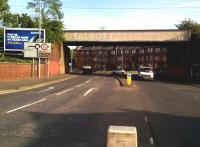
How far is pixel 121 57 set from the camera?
7136 inches

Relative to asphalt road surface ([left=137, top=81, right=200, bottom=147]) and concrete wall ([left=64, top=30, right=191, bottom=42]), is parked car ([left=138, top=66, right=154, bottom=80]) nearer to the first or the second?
concrete wall ([left=64, top=30, right=191, bottom=42])

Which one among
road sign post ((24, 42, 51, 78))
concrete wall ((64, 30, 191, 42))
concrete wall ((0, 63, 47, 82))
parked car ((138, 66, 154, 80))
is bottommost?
parked car ((138, 66, 154, 80))

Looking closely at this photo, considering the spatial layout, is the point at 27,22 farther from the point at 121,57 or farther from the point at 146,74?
the point at 121,57

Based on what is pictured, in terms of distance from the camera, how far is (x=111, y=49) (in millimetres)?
184750

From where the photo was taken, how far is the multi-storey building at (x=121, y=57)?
17123 centimetres

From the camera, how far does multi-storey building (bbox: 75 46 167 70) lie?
171 meters

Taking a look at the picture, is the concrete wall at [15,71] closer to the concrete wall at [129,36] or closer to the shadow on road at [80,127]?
the concrete wall at [129,36]

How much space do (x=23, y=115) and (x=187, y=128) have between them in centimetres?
562

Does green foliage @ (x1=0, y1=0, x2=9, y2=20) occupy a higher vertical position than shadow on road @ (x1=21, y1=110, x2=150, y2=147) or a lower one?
higher

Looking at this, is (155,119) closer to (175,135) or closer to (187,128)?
(187,128)

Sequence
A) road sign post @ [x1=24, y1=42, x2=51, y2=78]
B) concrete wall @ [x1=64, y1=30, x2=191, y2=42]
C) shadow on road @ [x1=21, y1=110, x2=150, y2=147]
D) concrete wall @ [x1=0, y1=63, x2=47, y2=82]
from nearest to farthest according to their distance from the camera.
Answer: shadow on road @ [x1=21, y1=110, x2=150, y2=147], concrete wall @ [x1=0, y1=63, x2=47, y2=82], road sign post @ [x1=24, y1=42, x2=51, y2=78], concrete wall @ [x1=64, y1=30, x2=191, y2=42]

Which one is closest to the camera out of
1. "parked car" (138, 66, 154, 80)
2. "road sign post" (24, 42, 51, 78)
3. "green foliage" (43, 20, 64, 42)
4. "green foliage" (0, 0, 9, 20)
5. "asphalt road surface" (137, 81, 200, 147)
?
"asphalt road surface" (137, 81, 200, 147)

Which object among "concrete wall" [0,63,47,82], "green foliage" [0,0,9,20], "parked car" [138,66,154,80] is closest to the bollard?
"concrete wall" [0,63,47,82]

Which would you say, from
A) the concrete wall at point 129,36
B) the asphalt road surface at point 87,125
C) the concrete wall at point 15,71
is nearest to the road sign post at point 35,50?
the concrete wall at point 15,71
